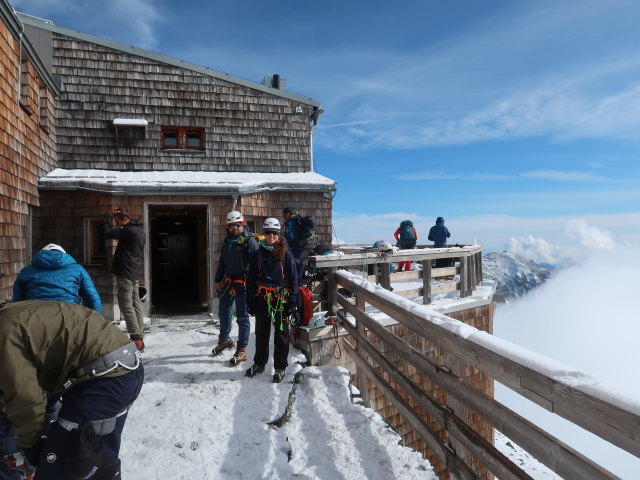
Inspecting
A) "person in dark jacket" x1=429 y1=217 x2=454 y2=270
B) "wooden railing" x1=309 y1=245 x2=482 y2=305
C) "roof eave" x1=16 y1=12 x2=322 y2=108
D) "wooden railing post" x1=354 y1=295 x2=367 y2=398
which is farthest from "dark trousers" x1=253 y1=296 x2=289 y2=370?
"roof eave" x1=16 y1=12 x2=322 y2=108

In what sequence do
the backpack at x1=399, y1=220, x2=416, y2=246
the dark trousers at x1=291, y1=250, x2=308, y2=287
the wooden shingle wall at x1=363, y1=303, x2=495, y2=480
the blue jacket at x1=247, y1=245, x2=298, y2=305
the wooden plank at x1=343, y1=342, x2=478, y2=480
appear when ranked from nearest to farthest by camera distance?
1. the wooden plank at x1=343, y1=342, x2=478, y2=480
2. the blue jacket at x1=247, y1=245, x2=298, y2=305
3. the wooden shingle wall at x1=363, y1=303, x2=495, y2=480
4. the dark trousers at x1=291, y1=250, x2=308, y2=287
5. the backpack at x1=399, y1=220, x2=416, y2=246

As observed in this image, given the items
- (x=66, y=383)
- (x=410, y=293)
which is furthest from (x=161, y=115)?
(x=66, y=383)

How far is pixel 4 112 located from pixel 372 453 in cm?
840

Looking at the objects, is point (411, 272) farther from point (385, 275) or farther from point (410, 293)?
point (385, 275)

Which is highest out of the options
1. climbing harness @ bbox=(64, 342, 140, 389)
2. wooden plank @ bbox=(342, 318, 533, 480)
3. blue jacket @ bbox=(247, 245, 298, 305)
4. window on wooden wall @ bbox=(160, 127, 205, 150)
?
window on wooden wall @ bbox=(160, 127, 205, 150)

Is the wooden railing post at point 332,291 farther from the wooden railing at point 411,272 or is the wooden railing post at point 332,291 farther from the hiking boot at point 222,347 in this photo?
the hiking boot at point 222,347

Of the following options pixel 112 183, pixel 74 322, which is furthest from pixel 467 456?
pixel 112 183

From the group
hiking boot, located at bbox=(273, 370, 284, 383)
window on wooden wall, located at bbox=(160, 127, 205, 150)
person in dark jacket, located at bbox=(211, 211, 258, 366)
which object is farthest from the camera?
window on wooden wall, located at bbox=(160, 127, 205, 150)

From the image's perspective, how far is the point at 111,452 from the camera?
2439 millimetres

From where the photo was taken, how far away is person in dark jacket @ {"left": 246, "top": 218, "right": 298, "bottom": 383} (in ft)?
16.1

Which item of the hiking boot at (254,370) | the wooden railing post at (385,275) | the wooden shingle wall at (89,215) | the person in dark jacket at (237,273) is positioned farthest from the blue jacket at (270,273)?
the wooden shingle wall at (89,215)

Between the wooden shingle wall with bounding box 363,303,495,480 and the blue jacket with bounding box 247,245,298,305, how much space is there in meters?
2.11

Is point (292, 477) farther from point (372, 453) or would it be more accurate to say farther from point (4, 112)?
point (4, 112)

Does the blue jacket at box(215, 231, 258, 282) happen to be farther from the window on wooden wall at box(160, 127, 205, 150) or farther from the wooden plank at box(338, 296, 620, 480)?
the window on wooden wall at box(160, 127, 205, 150)
